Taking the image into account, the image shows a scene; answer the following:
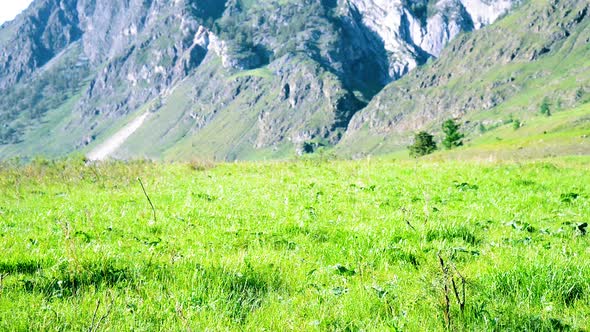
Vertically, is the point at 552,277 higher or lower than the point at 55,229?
lower

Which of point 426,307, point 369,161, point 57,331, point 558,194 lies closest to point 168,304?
point 57,331

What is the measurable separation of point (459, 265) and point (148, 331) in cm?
490

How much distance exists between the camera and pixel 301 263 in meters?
7.68

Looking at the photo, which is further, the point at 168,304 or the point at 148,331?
the point at 168,304

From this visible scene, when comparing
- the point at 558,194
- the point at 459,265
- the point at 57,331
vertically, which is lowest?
the point at 558,194

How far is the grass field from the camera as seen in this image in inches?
208

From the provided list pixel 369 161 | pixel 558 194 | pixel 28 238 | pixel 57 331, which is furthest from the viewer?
pixel 369 161

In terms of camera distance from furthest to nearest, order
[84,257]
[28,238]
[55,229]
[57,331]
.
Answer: [55,229] < [28,238] < [84,257] < [57,331]

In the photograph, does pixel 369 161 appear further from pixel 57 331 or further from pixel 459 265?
pixel 57 331

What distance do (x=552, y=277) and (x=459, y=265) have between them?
1.45 metres

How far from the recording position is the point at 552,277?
6.19 m

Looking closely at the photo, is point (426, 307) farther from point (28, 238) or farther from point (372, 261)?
point (28, 238)

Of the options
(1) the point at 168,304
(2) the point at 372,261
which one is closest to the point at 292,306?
(1) the point at 168,304

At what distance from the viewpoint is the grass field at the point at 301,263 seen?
17.4 feet
